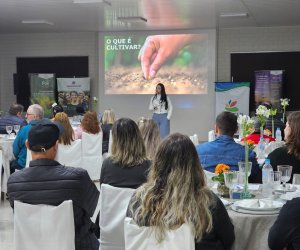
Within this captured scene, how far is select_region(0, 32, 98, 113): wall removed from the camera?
13.9 metres

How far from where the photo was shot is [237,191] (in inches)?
119

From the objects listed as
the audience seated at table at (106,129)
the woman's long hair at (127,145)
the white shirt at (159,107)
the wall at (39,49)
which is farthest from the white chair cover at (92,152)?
the wall at (39,49)

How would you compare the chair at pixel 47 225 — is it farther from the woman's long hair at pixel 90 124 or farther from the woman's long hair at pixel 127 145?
the woman's long hair at pixel 90 124

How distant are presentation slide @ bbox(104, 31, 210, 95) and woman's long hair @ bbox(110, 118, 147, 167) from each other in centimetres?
979

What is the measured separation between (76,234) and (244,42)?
1096cm

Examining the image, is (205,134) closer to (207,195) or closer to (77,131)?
(77,131)

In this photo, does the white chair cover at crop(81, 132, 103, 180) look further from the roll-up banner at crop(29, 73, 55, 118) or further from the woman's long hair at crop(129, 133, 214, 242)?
the roll-up banner at crop(29, 73, 55, 118)

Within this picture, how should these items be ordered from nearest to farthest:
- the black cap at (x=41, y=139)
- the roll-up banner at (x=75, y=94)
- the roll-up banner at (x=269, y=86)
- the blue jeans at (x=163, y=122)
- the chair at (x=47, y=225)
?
the chair at (x=47, y=225) < the black cap at (x=41, y=139) < the blue jeans at (x=163, y=122) < the roll-up banner at (x=269, y=86) < the roll-up banner at (x=75, y=94)

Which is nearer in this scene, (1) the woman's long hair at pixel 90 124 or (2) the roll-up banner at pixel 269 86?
(1) the woman's long hair at pixel 90 124

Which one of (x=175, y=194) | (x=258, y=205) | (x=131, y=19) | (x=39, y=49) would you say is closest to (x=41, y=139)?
(x=175, y=194)

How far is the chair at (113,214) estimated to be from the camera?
3.01m

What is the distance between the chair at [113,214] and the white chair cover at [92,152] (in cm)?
413

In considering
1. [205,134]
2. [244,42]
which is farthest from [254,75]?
[205,134]

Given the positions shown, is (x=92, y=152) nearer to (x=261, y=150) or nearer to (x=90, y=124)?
(x=90, y=124)
